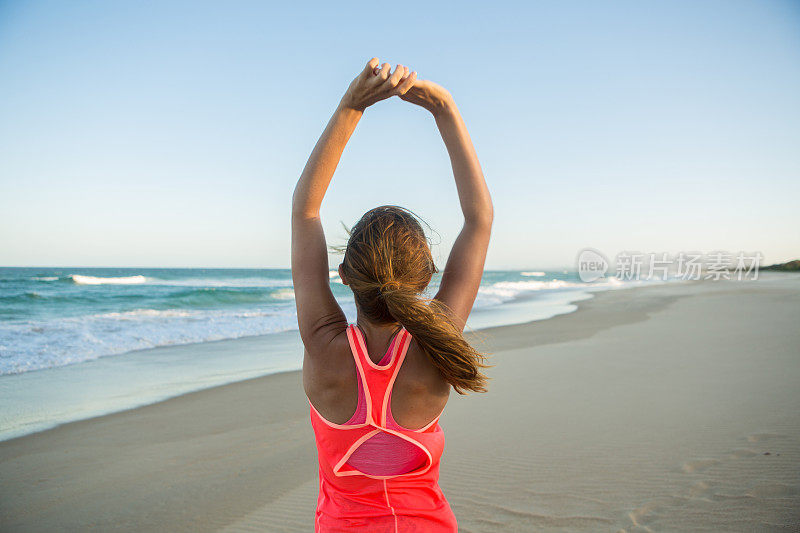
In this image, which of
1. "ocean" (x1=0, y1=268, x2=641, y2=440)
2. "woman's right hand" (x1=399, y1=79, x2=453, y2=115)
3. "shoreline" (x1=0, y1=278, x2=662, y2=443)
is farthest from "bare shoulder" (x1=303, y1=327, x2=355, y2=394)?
"shoreline" (x1=0, y1=278, x2=662, y2=443)

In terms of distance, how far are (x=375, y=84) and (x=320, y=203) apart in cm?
34

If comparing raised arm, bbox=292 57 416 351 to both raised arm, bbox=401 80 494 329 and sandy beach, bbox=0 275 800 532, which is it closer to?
raised arm, bbox=401 80 494 329

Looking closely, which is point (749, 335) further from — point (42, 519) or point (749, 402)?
point (42, 519)

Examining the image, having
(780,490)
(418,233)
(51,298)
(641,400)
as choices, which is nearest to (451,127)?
(418,233)

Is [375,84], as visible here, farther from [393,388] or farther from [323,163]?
[393,388]

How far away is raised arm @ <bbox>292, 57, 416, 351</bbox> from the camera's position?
124 cm

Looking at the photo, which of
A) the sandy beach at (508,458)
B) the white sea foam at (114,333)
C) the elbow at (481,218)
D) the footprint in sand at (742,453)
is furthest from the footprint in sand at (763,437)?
the white sea foam at (114,333)

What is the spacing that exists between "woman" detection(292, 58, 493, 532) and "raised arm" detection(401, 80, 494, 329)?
0.02 meters

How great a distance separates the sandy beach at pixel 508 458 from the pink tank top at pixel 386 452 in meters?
2.46

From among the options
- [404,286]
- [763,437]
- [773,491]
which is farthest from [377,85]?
[763,437]

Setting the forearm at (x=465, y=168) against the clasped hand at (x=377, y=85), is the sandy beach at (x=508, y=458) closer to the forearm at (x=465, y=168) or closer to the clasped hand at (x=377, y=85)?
the forearm at (x=465, y=168)

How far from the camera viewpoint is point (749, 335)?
10.2 meters

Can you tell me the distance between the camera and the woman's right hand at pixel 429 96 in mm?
1443

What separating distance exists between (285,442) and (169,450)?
3.50ft
